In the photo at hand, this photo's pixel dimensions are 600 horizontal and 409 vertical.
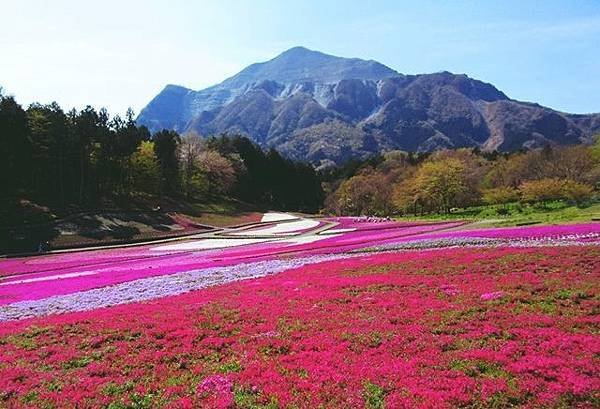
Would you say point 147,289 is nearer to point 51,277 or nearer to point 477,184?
point 51,277

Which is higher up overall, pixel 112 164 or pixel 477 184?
pixel 112 164

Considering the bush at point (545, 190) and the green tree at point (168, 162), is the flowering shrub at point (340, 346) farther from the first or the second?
the green tree at point (168, 162)

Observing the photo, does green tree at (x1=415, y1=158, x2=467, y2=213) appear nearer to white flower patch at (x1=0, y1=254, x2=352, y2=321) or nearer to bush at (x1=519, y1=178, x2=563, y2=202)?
bush at (x1=519, y1=178, x2=563, y2=202)

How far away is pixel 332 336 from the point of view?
16.1 m

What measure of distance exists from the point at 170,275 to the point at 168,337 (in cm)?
1752

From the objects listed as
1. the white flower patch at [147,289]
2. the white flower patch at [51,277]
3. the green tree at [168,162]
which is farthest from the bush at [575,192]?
the green tree at [168,162]

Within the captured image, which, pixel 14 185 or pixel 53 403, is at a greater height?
pixel 14 185

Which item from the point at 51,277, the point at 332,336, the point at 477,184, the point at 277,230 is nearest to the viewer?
the point at 332,336

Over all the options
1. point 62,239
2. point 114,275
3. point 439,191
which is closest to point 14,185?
point 62,239

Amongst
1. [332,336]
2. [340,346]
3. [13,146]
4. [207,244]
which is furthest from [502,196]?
[13,146]

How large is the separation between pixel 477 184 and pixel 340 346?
107 m

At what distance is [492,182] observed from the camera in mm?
112438

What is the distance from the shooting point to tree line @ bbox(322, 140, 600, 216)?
81.9m

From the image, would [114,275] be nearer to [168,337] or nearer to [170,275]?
[170,275]
